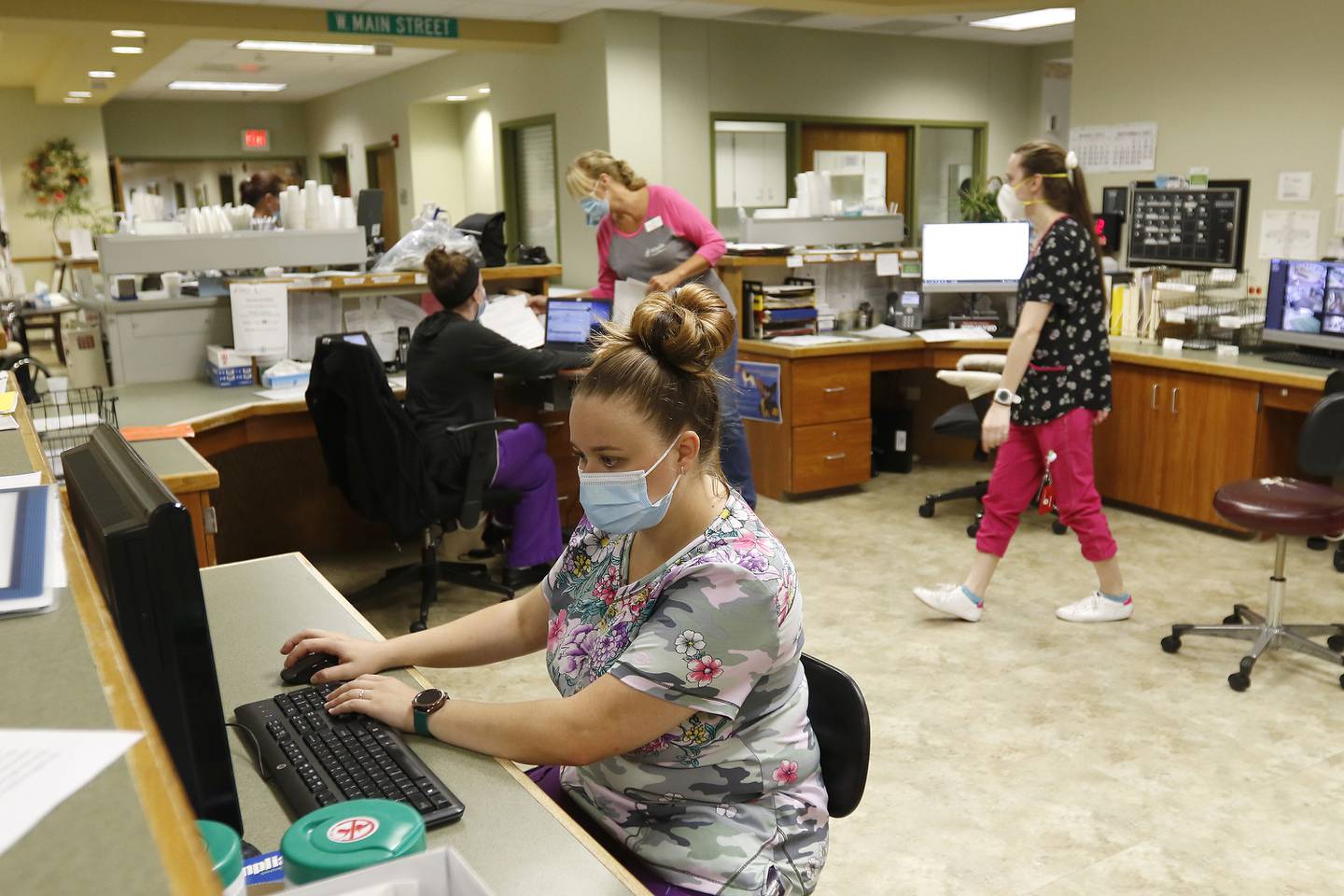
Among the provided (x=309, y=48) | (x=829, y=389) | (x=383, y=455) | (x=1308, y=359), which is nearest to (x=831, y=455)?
(x=829, y=389)

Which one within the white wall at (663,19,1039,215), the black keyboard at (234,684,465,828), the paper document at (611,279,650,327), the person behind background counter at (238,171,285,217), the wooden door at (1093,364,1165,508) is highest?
the white wall at (663,19,1039,215)

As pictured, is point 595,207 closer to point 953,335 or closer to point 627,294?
point 627,294

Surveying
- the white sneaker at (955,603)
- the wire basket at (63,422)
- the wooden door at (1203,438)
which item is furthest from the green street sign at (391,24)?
the white sneaker at (955,603)

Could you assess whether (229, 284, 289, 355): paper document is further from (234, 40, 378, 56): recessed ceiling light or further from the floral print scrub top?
(234, 40, 378, 56): recessed ceiling light

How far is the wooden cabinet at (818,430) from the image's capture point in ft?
16.1

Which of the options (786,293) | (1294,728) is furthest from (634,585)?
(786,293)

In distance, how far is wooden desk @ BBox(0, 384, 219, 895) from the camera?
1.66 feet

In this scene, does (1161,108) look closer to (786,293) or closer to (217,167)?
(786,293)

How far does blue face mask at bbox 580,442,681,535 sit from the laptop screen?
317 centimetres

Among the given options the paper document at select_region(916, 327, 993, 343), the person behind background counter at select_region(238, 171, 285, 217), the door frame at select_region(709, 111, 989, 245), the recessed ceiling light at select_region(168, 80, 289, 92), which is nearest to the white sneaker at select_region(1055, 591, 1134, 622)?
the paper document at select_region(916, 327, 993, 343)

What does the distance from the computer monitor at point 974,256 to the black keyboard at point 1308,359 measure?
125cm

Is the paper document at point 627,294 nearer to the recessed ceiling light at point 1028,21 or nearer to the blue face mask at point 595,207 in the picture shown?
the blue face mask at point 595,207

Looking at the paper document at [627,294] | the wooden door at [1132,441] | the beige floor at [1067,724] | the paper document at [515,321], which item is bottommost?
the beige floor at [1067,724]

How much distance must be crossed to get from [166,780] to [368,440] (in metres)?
2.88
